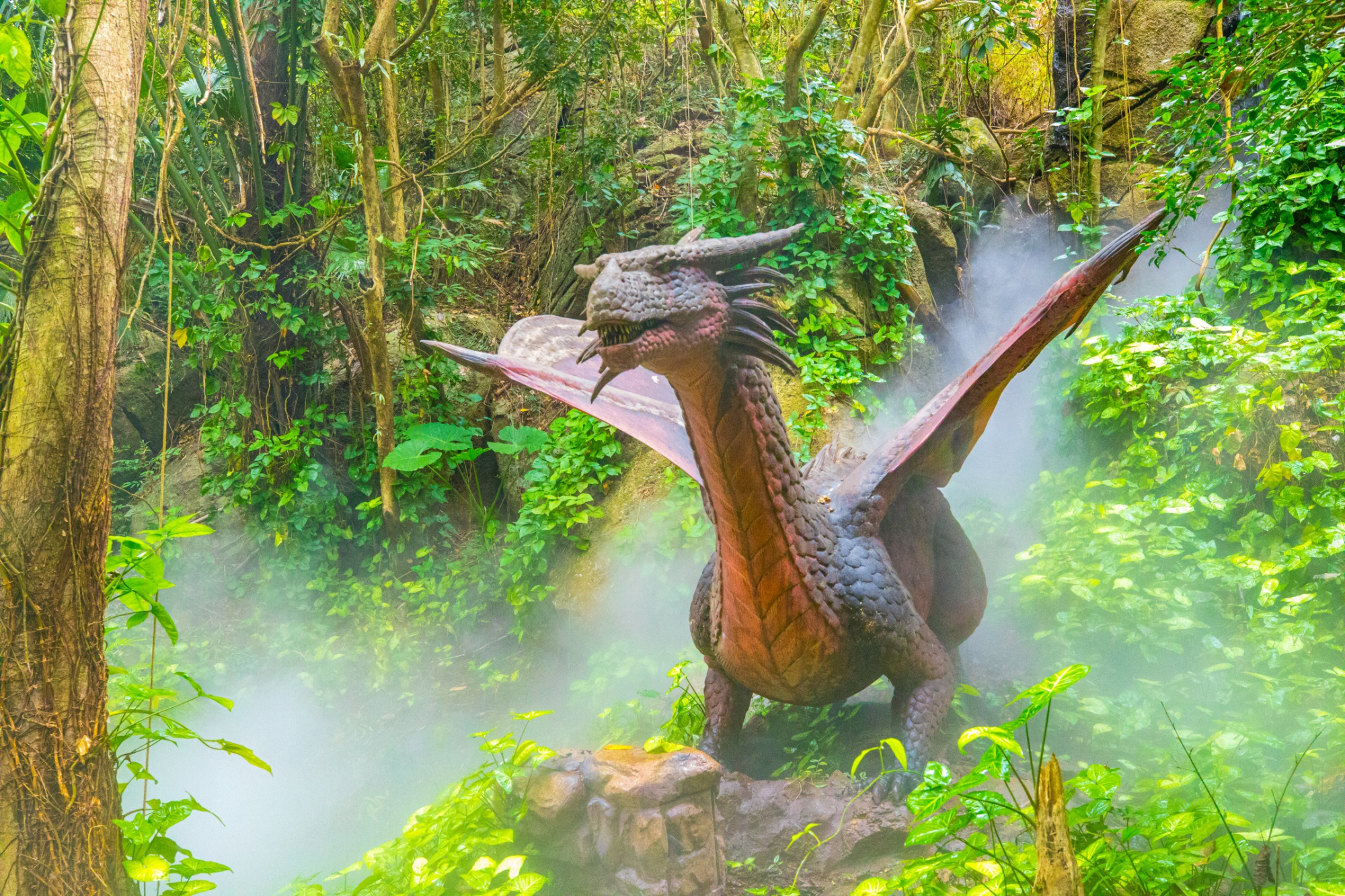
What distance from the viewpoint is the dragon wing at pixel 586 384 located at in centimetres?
255

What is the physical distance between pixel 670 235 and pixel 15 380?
4307 mm

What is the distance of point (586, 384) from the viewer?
2.64 metres

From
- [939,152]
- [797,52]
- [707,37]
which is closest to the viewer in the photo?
[797,52]

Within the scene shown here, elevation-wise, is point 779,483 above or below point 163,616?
below

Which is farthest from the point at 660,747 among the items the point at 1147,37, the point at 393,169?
the point at 1147,37

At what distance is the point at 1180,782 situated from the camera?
5.88 feet

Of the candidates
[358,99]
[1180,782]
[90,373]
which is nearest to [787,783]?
[1180,782]

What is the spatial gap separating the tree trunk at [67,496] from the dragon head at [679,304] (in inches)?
34.6

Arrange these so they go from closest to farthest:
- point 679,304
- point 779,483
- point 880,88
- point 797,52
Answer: point 679,304
point 779,483
point 797,52
point 880,88

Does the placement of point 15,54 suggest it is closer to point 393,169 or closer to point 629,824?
point 629,824

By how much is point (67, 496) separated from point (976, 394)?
80.3 inches

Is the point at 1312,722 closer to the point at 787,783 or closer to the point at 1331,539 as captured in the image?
the point at 1331,539

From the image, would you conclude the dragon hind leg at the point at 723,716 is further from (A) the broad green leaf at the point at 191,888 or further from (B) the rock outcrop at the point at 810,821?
(A) the broad green leaf at the point at 191,888

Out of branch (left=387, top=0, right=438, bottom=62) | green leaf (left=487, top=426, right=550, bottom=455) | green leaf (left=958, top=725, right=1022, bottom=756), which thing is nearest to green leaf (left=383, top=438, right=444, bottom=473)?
green leaf (left=487, top=426, right=550, bottom=455)
